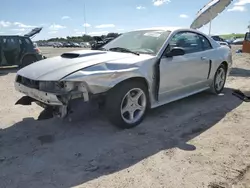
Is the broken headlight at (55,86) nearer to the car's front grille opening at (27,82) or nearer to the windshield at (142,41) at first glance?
the car's front grille opening at (27,82)

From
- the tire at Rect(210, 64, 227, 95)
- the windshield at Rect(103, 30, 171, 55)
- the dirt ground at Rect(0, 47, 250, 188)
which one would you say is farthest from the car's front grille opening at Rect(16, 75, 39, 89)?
the tire at Rect(210, 64, 227, 95)

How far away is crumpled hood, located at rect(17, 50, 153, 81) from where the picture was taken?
3.58m

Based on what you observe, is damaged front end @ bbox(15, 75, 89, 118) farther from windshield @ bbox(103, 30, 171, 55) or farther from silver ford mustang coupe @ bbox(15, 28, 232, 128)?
windshield @ bbox(103, 30, 171, 55)

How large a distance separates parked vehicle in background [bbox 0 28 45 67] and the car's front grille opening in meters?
7.98

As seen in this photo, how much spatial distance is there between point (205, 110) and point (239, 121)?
726mm

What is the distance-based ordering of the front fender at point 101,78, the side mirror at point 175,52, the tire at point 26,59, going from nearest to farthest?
the front fender at point 101,78 < the side mirror at point 175,52 < the tire at point 26,59

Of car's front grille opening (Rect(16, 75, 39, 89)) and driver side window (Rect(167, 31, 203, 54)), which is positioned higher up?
driver side window (Rect(167, 31, 203, 54))

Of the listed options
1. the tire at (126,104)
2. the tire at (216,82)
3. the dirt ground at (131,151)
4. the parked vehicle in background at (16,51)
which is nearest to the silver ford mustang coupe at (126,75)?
the tire at (126,104)

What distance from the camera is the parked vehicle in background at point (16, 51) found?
1134cm

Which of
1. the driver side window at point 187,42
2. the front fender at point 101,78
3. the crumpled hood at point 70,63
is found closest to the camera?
the front fender at point 101,78

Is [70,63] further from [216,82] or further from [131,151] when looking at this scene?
[216,82]

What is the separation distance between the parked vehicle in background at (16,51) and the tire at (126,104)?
8.94 metres

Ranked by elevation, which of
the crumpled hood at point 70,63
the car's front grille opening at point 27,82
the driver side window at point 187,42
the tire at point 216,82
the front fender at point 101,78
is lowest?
the tire at point 216,82

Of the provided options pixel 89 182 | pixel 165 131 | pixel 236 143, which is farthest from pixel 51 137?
pixel 236 143
